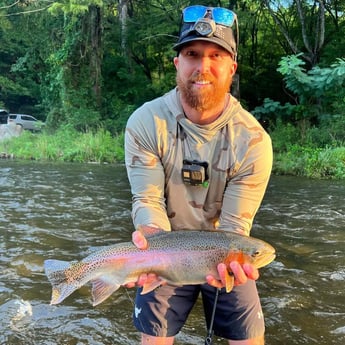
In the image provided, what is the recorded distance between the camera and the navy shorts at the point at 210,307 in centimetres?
290

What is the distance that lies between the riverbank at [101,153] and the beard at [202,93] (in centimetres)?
1227

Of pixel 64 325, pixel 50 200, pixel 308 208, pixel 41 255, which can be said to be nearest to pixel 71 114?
pixel 50 200

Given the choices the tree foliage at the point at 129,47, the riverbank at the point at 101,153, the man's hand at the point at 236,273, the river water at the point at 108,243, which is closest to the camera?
the man's hand at the point at 236,273

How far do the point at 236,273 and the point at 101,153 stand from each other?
55.7 ft

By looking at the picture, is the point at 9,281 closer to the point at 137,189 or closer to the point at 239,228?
the point at 137,189

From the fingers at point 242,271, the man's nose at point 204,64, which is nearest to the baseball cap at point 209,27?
the man's nose at point 204,64

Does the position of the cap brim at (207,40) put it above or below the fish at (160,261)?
above

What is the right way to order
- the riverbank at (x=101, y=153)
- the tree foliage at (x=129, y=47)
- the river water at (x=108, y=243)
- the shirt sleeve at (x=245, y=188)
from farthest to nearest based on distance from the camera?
1. the tree foliage at (x=129, y=47)
2. the riverbank at (x=101, y=153)
3. the river water at (x=108, y=243)
4. the shirt sleeve at (x=245, y=188)

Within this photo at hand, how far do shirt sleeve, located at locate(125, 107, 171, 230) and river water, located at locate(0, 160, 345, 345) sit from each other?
5.75ft

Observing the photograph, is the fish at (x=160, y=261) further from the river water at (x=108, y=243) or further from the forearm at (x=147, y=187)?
the river water at (x=108, y=243)

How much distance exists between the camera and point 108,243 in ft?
22.7

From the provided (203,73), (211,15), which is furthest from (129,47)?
(203,73)

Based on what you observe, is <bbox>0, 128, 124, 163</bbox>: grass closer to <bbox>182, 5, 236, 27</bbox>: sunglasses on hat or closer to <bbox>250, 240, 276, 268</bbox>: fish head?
<bbox>182, 5, 236, 27</bbox>: sunglasses on hat

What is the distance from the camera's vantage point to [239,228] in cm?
283
